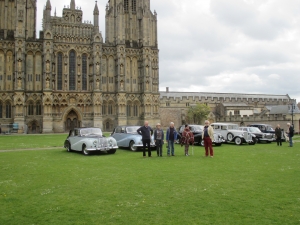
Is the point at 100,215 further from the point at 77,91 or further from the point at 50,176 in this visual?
the point at 77,91

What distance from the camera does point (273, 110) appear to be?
8044cm

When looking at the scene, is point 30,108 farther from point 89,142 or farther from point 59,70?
point 89,142

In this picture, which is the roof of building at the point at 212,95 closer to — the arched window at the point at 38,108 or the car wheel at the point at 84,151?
the arched window at the point at 38,108

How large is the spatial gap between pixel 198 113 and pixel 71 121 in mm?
33265

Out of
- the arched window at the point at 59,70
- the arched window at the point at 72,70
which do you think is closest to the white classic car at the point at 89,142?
the arched window at the point at 59,70

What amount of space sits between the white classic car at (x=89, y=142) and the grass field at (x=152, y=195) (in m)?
5.53

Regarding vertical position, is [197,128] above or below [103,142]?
above

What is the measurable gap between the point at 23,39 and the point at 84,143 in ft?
138

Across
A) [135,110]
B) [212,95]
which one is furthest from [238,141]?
[212,95]

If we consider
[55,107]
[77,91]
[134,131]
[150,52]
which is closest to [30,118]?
[55,107]

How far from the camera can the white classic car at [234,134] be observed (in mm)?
24953

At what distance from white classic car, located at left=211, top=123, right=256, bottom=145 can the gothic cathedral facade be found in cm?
3255

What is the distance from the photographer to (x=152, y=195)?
316 inches

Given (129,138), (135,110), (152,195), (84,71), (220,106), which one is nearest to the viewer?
(152,195)
